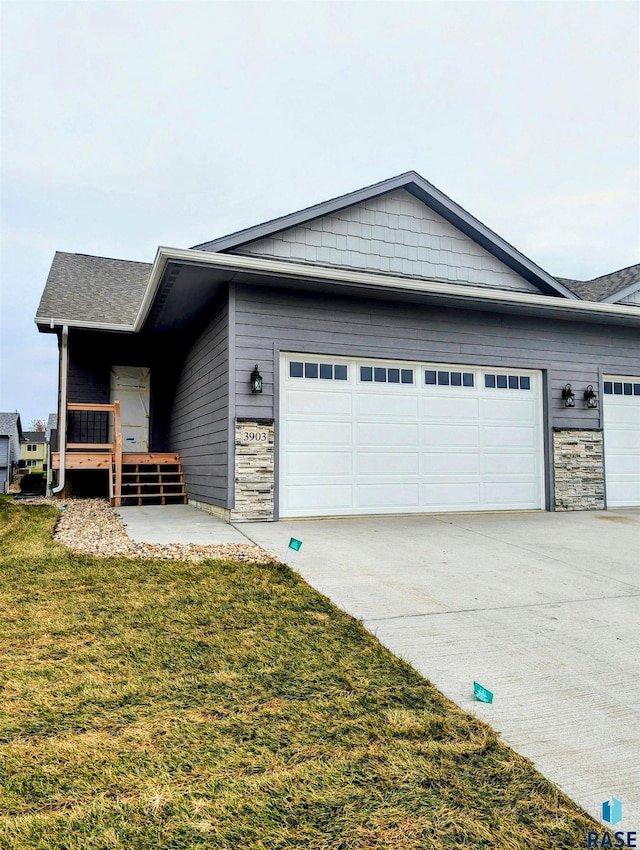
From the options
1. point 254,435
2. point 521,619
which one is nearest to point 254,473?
point 254,435

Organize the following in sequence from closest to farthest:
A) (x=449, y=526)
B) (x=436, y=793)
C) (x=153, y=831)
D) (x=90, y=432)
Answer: (x=153, y=831)
(x=436, y=793)
(x=449, y=526)
(x=90, y=432)

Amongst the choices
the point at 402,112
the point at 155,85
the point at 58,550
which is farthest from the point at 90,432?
the point at 402,112

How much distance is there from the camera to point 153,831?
1.55 m

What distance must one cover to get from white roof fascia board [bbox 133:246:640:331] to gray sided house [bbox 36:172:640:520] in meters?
0.02

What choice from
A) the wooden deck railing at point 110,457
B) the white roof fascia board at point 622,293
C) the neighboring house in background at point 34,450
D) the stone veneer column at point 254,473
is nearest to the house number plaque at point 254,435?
the stone veneer column at point 254,473

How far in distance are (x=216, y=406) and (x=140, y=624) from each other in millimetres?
4634

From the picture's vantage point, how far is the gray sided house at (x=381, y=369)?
7.18 metres

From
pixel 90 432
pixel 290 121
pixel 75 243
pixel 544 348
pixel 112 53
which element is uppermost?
pixel 75 243

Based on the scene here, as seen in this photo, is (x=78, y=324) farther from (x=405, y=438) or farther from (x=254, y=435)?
(x=405, y=438)

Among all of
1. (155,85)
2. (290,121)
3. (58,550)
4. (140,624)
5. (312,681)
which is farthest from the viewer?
(290,121)

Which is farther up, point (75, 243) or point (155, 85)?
point (75, 243)

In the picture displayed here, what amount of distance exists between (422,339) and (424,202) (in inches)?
90.7

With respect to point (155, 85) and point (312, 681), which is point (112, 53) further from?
point (312, 681)

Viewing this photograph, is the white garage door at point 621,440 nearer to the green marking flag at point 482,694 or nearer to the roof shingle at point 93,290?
the green marking flag at point 482,694
